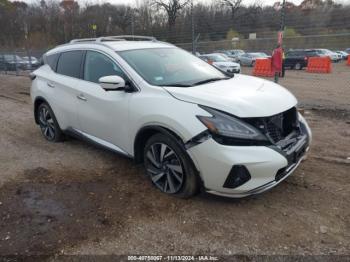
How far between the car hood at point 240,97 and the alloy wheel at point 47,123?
2.85m

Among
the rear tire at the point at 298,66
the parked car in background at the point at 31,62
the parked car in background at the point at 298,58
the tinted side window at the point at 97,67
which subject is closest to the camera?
the tinted side window at the point at 97,67

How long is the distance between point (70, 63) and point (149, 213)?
9.13ft

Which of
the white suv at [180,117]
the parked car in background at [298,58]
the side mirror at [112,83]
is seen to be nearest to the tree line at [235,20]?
the white suv at [180,117]

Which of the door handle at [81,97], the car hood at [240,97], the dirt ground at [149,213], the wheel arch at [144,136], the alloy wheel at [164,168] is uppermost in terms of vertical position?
the car hood at [240,97]

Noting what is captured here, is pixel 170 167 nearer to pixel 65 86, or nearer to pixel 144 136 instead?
pixel 144 136

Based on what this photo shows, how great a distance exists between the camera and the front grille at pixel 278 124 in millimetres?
3242

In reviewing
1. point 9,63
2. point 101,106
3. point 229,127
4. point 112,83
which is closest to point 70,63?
point 101,106

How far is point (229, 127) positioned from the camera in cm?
314

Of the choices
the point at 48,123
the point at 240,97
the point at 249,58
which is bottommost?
the point at 48,123

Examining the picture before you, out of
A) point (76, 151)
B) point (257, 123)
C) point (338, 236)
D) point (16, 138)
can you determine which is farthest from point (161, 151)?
point (16, 138)

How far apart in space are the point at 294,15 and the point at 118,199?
934 cm

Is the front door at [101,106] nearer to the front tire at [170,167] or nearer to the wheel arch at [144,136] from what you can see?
the wheel arch at [144,136]

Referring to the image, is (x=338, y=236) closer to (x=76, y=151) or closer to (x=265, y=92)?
(x=265, y=92)

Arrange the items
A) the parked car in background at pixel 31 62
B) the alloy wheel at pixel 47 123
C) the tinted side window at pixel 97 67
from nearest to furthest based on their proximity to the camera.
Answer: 1. the tinted side window at pixel 97 67
2. the alloy wheel at pixel 47 123
3. the parked car in background at pixel 31 62
